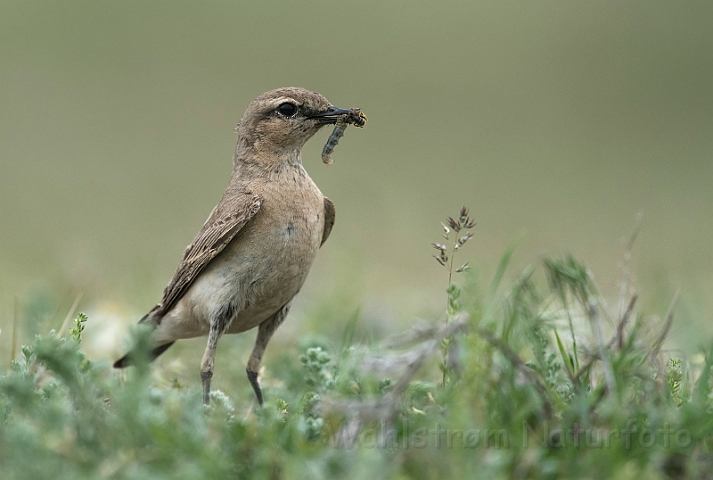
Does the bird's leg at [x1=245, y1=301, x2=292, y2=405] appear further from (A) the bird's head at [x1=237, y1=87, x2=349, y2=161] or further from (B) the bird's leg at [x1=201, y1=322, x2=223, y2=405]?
(A) the bird's head at [x1=237, y1=87, x2=349, y2=161]

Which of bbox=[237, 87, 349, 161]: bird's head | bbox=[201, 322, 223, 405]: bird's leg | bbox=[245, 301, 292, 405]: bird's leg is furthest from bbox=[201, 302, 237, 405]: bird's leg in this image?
bbox=[237, 87, 349, 161]: bird's head

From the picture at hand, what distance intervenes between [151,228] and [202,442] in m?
11.1

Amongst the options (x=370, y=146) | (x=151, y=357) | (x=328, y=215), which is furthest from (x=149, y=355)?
(x=370, y=146)

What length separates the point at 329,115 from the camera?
6516 millimetres

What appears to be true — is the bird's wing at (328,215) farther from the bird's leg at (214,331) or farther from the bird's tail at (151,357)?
the bird's tail at (151,357)

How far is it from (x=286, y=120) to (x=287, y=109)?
8 cm

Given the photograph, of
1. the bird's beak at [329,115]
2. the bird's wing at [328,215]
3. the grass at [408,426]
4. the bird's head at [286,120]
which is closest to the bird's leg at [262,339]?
the bird's wing at [328,215]

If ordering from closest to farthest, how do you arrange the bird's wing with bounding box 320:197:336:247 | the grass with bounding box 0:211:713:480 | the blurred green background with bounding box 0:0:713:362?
the grass with bounding box 0:211:713:480, the bird's wing with bounding box 320:197:336:247, the blurred green background with bounding box 0:0:713:362

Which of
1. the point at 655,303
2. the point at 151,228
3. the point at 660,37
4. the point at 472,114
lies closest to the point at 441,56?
the point at 472,114

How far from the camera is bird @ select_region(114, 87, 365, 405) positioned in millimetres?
5910

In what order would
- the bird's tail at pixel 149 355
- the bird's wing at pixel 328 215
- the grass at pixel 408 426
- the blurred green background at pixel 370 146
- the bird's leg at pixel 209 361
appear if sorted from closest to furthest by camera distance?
the grass at pixel 408 426 < the bird's leg at pixel 209 361 < the bird's tail at pixel 149 355 < the bird's wing at pixel 328 215 < the blurred green background at pixel 370 146

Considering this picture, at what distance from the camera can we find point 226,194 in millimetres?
6391

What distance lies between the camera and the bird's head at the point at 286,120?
6484 millimetres

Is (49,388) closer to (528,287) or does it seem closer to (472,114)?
(528,287)
